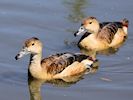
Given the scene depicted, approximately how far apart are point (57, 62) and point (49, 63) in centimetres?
17

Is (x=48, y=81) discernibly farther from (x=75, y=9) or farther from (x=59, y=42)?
(x=75, y=9)

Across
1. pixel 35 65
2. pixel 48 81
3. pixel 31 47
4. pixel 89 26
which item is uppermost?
pixel 89 26

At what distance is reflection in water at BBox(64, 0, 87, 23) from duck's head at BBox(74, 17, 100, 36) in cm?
109

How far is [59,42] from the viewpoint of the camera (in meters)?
13.4

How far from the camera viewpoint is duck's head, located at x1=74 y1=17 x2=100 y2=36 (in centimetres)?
1354

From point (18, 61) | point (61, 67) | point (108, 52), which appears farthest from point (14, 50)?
point (108, 52)

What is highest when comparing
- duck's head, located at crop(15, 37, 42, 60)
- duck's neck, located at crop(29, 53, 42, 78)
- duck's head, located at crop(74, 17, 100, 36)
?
duck's head, located at crop(74, 17, 100, 36)

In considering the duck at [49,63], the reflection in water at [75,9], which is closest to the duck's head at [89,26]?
the reflection in water at [75,9]

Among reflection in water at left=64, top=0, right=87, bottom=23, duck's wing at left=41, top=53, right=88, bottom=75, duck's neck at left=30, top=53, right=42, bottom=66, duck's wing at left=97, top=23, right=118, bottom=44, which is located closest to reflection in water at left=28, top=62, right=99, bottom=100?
duck's wing at left=41, top=53, right=88, bottom=75

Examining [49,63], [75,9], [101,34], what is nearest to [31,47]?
[49,63]

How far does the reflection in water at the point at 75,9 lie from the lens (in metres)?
15.0

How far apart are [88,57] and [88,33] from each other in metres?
1.82

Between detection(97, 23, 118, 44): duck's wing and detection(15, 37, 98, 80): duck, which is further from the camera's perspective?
detection(97, 23, 118, 44): duck's wing

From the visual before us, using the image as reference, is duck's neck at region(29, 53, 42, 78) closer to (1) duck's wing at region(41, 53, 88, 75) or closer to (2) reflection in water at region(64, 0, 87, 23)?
(1) duck's wing at region(41, 53, 88, 75)
